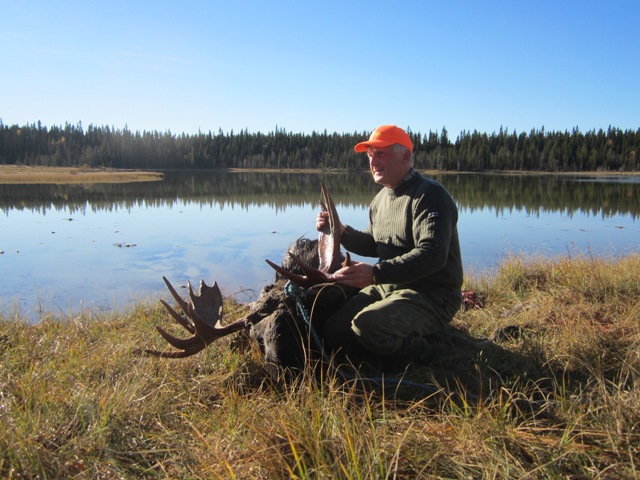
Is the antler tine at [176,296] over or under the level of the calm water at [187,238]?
over

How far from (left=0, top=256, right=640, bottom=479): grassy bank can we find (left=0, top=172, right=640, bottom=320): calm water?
2763mm

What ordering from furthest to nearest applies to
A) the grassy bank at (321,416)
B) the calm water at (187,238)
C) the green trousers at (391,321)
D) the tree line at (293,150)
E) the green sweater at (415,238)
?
the tree line at (293,150), the calm water at (187,238), the green trousers at (391,321), the green sweater at (415,238), the grassy bank at (321,416)

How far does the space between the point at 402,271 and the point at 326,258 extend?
86cm

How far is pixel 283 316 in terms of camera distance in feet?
13.4

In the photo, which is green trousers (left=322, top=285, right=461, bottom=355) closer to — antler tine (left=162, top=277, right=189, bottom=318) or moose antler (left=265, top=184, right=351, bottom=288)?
moose antler (left=265, top=184, right=351, bottom=288)

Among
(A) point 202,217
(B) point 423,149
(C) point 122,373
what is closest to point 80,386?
(C) point 122,373

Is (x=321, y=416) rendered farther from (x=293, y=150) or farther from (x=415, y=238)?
(x=293, y=150)

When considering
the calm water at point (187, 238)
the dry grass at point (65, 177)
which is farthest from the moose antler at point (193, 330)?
the dry grass at point (65, 177)

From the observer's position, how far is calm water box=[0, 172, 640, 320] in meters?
9.51

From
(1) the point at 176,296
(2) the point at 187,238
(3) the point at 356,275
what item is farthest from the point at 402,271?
(2) the point at 187,238

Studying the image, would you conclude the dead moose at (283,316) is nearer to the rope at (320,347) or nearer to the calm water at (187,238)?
the rope at (320,347)

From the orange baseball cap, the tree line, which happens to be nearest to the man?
the orange baseball cap

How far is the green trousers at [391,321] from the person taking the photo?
4035 mm

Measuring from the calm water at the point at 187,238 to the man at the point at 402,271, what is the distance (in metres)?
2.45
